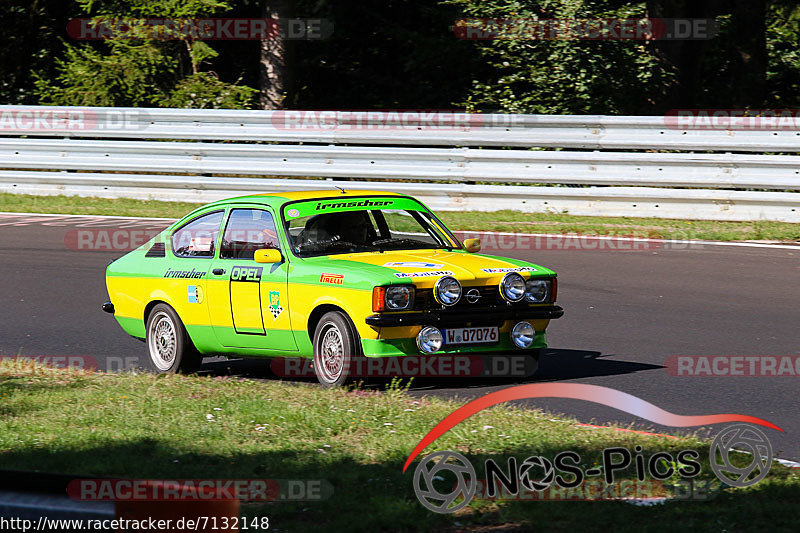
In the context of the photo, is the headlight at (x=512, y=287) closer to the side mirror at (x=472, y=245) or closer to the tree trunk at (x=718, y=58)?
the side mirror at (x=472, y=245)

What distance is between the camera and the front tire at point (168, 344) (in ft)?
30.2

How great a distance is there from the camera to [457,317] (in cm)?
804

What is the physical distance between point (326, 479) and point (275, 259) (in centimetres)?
323

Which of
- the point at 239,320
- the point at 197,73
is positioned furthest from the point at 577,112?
the point at 239,320

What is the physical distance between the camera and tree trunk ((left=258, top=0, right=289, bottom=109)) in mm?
22547

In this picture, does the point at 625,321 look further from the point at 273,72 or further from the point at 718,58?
the point at 718,58

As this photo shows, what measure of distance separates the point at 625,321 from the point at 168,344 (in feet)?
13.9

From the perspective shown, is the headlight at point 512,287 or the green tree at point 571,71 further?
the green tree at point 571,71

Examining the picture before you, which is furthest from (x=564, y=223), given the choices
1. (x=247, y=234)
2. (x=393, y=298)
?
(x=393, y=298)

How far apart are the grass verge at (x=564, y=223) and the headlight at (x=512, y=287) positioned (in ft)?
24.0

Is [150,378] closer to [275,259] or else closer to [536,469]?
[275,259]

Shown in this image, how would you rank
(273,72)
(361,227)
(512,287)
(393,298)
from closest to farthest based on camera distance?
(393,298)
(512,287)
(361,227)
(273,72)
